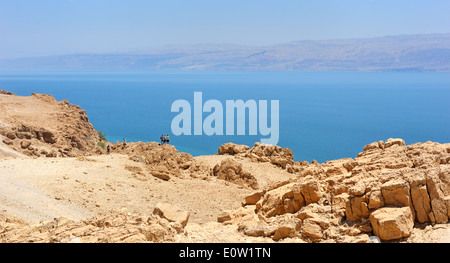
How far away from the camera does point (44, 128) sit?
2555cm

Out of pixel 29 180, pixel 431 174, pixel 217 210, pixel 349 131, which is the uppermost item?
pixel 431 174

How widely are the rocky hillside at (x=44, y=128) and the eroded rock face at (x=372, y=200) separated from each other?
1642cm

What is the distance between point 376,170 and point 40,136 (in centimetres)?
1984

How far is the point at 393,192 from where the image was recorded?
327 inches

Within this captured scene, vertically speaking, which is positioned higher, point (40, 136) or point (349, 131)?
point (40, 136)

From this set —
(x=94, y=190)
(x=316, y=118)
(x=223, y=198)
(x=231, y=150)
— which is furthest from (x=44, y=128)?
(x=316, y=118)

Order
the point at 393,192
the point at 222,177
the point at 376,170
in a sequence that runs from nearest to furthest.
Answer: the point at 393,192
the point at 376,170
the point at 222,177

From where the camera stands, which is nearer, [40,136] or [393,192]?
[393,192]

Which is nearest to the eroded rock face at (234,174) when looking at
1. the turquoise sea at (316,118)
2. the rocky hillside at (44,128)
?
the rocky hillside at (44,128)

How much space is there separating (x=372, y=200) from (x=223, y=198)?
10189 millimetres

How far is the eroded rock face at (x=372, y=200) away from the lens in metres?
8.03

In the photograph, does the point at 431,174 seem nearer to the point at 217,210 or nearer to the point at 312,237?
the point at 312,237
